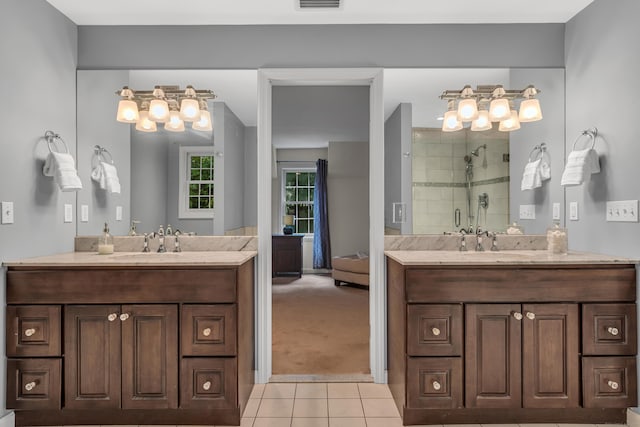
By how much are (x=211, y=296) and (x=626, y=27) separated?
8.33 ft

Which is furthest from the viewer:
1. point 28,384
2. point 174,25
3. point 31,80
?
point 174,25

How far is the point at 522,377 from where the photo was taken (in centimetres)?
210

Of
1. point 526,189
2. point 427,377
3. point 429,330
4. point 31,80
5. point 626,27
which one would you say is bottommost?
point 427,377

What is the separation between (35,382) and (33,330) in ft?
0.85

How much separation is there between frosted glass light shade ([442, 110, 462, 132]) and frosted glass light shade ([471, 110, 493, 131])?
0.32 ft

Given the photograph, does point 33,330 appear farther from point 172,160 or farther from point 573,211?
point 573,211

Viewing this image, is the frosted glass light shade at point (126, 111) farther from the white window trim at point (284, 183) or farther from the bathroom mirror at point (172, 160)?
the white window trim at point (284, 183)

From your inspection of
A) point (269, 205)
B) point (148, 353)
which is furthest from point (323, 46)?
point (148, 353)

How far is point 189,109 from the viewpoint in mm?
2689

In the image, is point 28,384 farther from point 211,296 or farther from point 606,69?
point 606,69

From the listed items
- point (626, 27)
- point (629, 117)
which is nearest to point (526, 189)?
point (629, 117)

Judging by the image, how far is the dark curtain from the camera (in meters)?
7.16

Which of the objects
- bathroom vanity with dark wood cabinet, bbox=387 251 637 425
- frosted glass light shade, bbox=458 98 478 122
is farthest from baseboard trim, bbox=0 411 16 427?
frosted glass light shade, bbox=458 98 478 122

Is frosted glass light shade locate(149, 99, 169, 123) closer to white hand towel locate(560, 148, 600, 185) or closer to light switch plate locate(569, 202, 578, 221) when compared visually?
white hand towel locate(560, 148, 600, 185)
